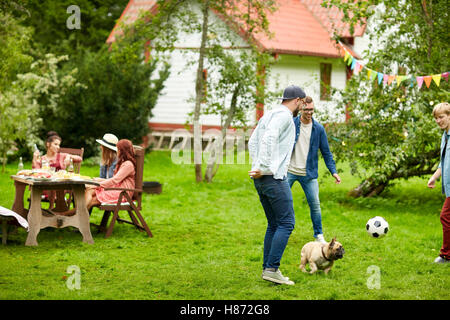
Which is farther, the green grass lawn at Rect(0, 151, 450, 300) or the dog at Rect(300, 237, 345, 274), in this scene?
the dog at Rect(300, 237, 345, 274)

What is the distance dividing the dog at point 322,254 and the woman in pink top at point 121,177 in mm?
3060

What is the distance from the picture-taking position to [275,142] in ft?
18.9

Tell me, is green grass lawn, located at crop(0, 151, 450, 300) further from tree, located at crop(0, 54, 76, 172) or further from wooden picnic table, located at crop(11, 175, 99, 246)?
tree, located at crop(0, 54, 76, 172)

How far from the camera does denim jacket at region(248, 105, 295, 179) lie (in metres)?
5.76

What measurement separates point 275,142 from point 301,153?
2268 mm

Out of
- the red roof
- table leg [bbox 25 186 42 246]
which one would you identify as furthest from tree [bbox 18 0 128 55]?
table leg [bbox 25 186 42 246]

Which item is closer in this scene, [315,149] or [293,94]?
[293,94]

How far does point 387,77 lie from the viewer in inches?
436

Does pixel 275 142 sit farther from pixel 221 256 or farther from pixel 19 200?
pixel 19 200

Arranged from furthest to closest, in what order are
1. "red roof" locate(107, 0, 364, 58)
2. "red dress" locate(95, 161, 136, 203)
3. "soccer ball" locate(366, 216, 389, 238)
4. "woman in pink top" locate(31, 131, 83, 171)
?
"red roof" locate(107, 0, 364, 58), "woman in pink top" locate(31, 131, 83, 171), "red dress" locate(95, 161, 136, 203), "soccer ball" locate(366, 216, 389, 238)

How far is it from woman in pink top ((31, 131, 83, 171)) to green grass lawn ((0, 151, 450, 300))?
1040 millimetres

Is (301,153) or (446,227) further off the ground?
(301,153)

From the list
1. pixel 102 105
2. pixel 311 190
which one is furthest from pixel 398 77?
pixel 102 105

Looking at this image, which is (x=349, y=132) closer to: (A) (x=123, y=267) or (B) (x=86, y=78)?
(A) (x=123, y=267)
